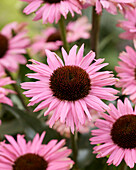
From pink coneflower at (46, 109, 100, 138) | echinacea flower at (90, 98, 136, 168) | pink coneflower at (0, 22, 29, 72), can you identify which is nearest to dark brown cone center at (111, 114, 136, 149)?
echinacea flower at (90, 98, 136, 168)

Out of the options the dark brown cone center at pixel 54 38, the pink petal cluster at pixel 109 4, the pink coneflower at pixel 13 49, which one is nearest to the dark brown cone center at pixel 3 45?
the pink coneflower at pixel 13 49

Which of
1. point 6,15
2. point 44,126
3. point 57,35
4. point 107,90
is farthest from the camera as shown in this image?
point 6,15

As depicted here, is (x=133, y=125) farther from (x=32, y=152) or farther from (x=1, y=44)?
(x=1, y=44)

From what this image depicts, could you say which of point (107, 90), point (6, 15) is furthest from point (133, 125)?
point (6, 15)

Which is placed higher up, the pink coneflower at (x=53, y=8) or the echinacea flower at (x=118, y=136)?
the pink coneflower at (x=53, y=8)

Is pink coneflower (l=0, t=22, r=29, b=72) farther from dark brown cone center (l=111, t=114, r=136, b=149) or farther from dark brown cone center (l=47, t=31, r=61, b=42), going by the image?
dark brown cone center (l=111, t=114, r=136, b=149)

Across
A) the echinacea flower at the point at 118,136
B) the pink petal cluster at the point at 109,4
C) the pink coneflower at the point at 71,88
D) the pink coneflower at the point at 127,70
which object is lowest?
the echinacea flower at the point at 118,136

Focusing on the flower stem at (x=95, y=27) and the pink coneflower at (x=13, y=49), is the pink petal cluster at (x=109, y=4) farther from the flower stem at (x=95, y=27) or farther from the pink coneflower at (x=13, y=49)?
the pink coneflower at (x=13, y=49)
